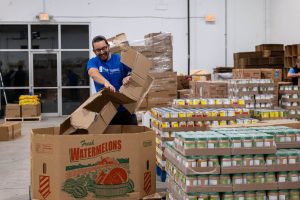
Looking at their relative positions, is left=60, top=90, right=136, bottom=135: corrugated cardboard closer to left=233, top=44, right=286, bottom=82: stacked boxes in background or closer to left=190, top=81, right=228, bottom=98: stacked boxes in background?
left=190, top=81, right=228, bottom=98: stacked boxes in background

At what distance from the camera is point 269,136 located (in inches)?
160

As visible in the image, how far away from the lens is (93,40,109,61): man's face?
533cm

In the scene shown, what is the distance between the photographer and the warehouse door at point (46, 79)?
678 inches

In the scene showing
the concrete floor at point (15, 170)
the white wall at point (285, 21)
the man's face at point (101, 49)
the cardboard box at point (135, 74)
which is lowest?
the concrete floor at point (15, 170)

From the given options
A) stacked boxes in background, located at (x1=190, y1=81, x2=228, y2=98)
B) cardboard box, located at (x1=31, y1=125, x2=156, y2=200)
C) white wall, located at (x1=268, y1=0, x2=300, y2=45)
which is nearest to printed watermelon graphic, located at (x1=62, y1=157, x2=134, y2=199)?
cardboard box, located at (x1=31, y1=125, x2=156, y2=200)

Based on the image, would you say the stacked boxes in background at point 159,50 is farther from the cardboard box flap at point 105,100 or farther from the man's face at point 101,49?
the cardboard box flap at point 105,100

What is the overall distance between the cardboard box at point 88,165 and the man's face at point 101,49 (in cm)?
114

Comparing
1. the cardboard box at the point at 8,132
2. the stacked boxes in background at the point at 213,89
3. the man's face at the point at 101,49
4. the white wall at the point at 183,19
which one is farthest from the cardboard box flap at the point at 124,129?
the white wall at the point at 183,19

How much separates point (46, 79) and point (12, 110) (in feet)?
6.17

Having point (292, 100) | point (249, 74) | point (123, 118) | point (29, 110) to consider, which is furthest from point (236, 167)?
point (29, 110)

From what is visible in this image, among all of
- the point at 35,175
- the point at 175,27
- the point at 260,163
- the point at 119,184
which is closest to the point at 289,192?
the point at 260,163

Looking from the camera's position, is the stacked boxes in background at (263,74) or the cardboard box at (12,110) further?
the cardboard box at (12,110)

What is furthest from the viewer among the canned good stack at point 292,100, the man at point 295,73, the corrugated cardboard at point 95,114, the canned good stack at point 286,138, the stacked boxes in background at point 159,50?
the man at point 295,73

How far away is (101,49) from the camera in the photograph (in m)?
5.37
